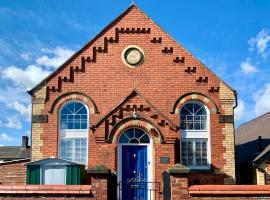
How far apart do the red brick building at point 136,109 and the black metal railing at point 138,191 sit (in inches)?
23.2

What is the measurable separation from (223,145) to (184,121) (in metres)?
1.95

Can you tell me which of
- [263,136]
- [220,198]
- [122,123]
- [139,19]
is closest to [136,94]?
[122,123]

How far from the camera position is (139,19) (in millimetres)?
20609

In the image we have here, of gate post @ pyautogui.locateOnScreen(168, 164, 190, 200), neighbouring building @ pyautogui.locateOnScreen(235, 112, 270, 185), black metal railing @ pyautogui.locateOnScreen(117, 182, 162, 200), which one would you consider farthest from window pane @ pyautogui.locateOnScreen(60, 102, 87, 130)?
neighbouring building @ pyautogui.locateOnScreen(235, 112, 270, 185)

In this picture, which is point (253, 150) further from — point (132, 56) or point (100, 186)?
point (100, 186)

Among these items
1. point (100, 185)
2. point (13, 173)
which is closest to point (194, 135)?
Result: point (100, 185)

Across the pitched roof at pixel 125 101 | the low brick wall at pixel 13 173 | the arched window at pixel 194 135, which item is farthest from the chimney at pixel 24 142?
the arched window at pixel 194 135

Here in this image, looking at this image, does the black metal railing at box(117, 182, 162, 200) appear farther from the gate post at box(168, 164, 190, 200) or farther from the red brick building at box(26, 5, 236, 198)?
the gate post at box(168, 164, 190, 200)

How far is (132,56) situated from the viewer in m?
20.3

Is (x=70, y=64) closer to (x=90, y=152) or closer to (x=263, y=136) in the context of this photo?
(x=90, y=152)

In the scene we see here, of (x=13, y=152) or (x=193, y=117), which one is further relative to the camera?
(x=13, y=152)

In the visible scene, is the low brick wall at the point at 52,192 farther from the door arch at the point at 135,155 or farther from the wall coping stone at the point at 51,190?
the door arch at the point at 135,155

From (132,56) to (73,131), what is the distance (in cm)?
423

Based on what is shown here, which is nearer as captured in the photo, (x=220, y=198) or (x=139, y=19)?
(x=220, y=198)
